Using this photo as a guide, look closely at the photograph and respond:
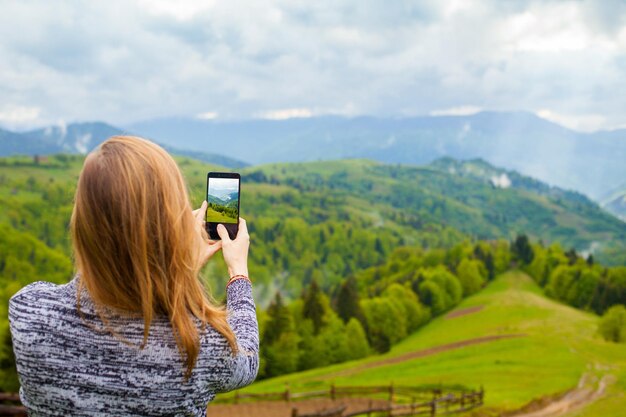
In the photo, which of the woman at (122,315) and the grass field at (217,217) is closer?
the woman at (122,315)

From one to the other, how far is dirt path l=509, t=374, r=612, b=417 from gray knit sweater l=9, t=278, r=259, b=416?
2906 cm

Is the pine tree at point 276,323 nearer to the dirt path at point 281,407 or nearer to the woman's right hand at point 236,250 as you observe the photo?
the dirt path at point 281,407

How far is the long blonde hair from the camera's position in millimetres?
2607

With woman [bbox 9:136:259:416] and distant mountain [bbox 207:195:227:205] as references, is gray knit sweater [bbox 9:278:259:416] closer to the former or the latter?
woman [bbox 9:136:259:416]

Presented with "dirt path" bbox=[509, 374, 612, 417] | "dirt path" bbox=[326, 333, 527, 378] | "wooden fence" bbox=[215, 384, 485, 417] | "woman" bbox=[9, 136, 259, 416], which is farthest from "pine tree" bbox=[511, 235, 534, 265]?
"woman" bbox=[9, 136, 259, 416]

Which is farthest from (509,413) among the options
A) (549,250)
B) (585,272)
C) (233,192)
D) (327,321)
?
(549,250)

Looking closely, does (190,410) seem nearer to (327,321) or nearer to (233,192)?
(233,192)

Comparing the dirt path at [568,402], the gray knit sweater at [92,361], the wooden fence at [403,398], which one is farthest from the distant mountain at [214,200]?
the dirt path at [568,402]

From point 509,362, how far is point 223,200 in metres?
47.3

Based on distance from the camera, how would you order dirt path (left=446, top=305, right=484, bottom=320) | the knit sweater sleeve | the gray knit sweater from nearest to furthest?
the gray knit sweater
the knit sweater sleeve
dirt path (left=446, top=305, right=484, bottom=320)

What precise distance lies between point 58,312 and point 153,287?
49 cm

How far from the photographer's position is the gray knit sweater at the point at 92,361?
2.59m

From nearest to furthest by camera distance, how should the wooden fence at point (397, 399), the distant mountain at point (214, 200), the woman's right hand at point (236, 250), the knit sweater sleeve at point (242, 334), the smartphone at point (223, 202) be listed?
the knit sweater sleeve at point (242, 334)
the woman's right hand at point (236, 250)
the smartphone at point (223, 202)
the distant mountain at point (214, 200)
the wooden fence at point (397, 399)

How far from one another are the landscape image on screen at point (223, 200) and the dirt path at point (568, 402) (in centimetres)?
2844
